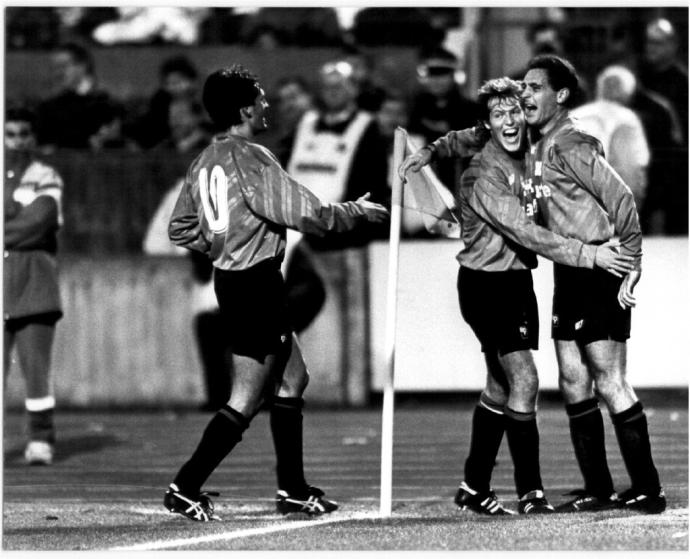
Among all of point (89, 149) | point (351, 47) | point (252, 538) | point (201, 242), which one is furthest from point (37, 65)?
point (252, 538)

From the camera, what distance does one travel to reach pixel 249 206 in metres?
8.71

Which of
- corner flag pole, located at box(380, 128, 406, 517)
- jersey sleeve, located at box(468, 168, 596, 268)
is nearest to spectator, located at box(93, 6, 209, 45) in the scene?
corner flag pole, located at box(380, 128, 406, 517)

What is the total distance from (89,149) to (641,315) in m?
4.69

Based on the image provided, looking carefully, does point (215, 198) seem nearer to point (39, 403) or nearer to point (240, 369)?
point (240, 369)

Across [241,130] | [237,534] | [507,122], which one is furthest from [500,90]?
[237,534]

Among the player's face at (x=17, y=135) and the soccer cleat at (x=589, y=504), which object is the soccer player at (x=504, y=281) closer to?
the soccer cleat at (x=589, y=504)

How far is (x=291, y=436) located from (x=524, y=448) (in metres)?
1.13

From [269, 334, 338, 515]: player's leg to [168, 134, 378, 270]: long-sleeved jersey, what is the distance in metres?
0.54

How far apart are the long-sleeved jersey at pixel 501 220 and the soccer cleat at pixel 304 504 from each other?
1.34 meters

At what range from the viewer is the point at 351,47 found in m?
16.5

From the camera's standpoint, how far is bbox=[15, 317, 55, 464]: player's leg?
1212cm

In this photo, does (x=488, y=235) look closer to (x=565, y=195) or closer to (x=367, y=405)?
(x=565, y=195)

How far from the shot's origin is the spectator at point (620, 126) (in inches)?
561

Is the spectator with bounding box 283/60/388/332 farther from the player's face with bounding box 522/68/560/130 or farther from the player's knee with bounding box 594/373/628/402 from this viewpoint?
the player's knee with bounding box 594/373/628/402
